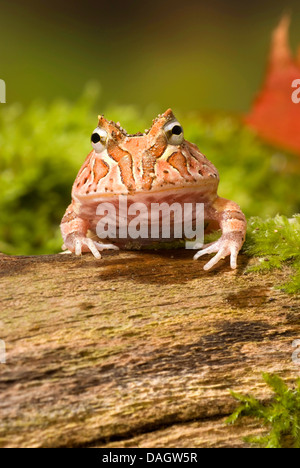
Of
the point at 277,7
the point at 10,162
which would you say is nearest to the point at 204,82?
the point at 277,7

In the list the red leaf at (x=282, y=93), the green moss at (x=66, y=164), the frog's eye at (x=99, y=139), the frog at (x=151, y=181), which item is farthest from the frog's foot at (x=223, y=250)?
the red leaf at (x=282, y=93)

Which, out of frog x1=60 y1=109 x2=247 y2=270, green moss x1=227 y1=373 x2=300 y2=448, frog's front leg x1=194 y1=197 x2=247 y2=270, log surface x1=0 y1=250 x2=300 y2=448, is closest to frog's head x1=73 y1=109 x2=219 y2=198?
frog x1=60 y1=109 x2=247 y2=270

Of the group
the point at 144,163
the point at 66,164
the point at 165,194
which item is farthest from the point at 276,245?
the point at 66,164

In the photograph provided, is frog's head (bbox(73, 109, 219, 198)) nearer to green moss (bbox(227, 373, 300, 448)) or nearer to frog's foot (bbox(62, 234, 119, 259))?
frog's foot (bbox(62, 234, 119, 259))

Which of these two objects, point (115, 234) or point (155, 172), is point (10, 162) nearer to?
point (115, 234)

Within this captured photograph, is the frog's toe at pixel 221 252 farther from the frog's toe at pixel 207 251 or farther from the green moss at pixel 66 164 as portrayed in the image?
the green moss at pixel 66 164

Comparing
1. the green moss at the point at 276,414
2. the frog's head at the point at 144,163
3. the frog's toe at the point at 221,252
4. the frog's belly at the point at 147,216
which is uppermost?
the frog's head at the point at 144,163
